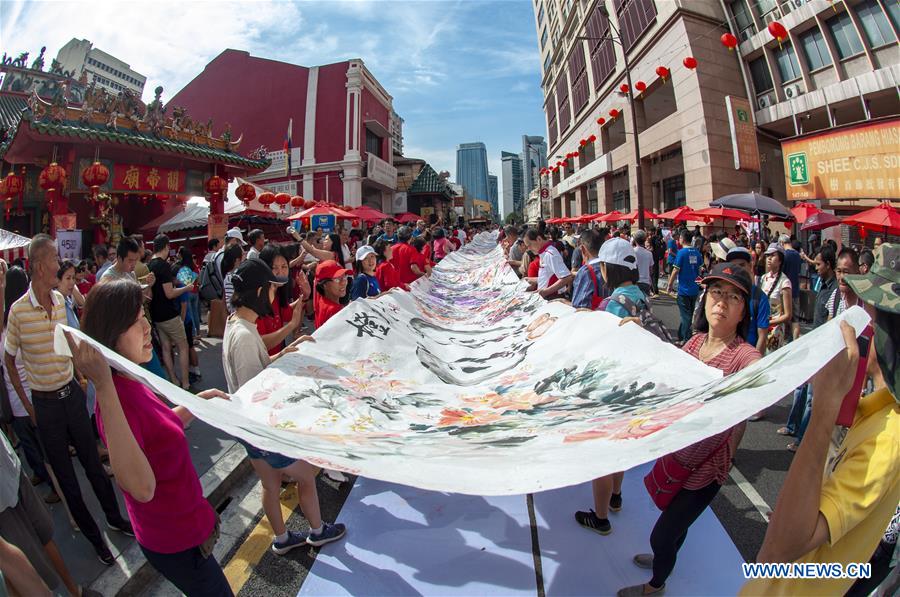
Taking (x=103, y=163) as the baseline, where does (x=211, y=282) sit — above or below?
below

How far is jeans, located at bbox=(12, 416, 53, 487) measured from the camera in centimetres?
317

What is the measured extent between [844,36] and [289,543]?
25794mm

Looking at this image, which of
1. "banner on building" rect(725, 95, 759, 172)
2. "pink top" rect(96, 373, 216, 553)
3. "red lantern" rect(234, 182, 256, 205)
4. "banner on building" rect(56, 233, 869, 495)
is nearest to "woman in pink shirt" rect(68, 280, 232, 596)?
"pink top" rect(96, 373, 216, 553)

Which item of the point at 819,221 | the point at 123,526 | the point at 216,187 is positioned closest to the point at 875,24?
the point at 819,221

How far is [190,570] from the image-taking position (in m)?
1.89

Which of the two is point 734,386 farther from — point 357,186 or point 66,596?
point 357,186

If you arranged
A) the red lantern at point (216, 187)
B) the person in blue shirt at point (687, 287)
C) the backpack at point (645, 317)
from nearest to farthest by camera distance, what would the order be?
the backpack at point (645, 317) → the person in blue shirt at point (687, 287) → the red lantern at point (216, 187)

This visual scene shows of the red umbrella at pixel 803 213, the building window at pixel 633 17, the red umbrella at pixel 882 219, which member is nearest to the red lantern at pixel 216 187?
the red umbrella at pixel 882 219

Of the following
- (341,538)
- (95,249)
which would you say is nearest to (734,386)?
(341,538)

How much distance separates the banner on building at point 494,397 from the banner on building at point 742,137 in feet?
65.6

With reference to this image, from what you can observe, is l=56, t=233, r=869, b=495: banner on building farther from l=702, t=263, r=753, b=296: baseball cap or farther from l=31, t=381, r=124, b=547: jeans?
l=31, t=381, r=124, b=547: jeans

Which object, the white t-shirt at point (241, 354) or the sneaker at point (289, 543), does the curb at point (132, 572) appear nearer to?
the sneaker at point (289, 543)

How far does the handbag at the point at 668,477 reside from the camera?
2215 millimetres

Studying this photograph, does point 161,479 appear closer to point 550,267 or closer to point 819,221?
point 550,267
